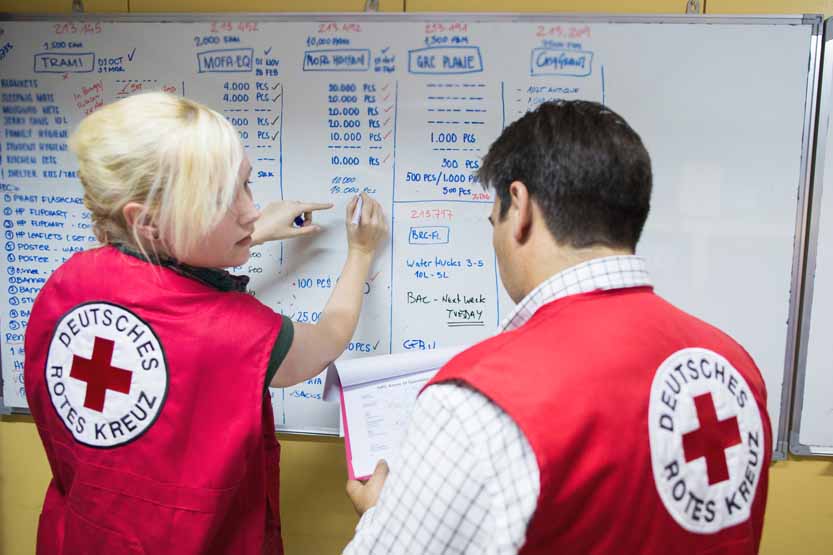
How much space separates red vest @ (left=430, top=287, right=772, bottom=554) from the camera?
612 mm

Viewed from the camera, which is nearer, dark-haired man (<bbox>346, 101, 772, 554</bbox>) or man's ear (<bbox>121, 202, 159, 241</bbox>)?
dark-haired man (<bbox>346, 101, 772, 554</bbox>)

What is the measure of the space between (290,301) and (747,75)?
4.05ft

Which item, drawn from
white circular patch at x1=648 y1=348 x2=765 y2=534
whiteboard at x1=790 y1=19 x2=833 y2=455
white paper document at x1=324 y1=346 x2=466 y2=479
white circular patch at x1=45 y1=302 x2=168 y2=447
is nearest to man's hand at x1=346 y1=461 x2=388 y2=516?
white paper document at x1=324 y1=346 x2=466 y2=479

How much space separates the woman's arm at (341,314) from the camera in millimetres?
1027

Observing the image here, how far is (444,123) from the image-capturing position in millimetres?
1387

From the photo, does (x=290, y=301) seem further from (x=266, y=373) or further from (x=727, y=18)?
(x=727, y=18)

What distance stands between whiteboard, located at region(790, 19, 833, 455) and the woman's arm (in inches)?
40.6

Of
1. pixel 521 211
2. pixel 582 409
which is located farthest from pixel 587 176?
pixel 582 409

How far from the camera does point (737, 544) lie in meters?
0.72

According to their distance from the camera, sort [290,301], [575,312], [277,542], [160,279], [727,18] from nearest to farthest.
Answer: [575,312] → [160,279] → [277,542] → [727,18] → [290,301]

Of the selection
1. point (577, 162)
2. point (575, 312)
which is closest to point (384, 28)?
point (577, 162)

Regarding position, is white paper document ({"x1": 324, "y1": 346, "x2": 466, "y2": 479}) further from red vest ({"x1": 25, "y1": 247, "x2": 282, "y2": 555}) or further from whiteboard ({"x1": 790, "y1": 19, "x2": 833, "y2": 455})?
whiteboard ({"x1": 790, "y1": 19, "x2": 833, "y2": 455})

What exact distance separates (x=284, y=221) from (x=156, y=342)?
1.90 feet

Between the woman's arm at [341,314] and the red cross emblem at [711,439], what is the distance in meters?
0.64
